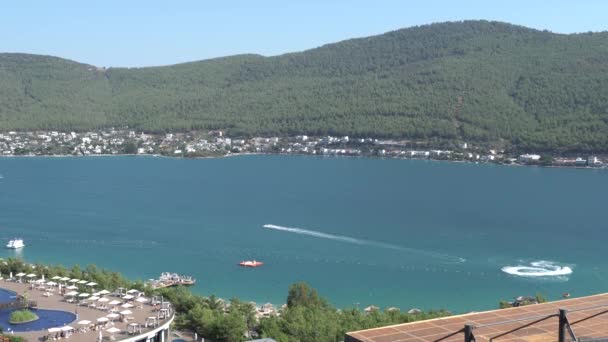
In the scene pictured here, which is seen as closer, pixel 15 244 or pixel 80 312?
pixel 80 312

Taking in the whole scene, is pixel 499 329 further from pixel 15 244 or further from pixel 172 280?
pixel 15 244

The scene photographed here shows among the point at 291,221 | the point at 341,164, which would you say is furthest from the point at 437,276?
the point at 341,164

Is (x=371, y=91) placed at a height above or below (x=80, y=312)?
above

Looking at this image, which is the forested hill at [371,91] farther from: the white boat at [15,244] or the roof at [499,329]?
the roof at [499,329]

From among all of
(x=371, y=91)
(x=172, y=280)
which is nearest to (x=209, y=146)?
(x=371, y=91)

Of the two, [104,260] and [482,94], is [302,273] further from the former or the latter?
[482,94]

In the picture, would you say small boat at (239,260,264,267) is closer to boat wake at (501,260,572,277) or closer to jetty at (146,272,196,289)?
jetty at (146,272,196,289)

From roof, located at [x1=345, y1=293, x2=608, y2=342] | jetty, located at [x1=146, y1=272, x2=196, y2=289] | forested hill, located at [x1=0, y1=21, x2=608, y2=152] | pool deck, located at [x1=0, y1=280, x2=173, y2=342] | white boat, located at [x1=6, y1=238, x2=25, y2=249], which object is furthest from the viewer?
forested hill, located at [x1=0, y1=21, x2=608, y2=152]

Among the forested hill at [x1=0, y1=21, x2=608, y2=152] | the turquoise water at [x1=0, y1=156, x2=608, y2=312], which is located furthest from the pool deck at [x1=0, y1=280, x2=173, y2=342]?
the forested hill at [x1=0, y1=21, x2=608, y2=152]

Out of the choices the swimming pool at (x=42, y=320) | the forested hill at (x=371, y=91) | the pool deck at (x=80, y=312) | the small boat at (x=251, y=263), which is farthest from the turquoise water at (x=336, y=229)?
the forested hill at (x=371, y=91)
